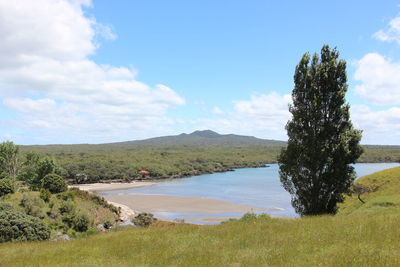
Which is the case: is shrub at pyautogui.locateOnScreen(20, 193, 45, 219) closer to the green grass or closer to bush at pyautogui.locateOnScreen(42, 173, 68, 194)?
bush at pyautogui.locateOnScreen(42, 173, 68, 194)

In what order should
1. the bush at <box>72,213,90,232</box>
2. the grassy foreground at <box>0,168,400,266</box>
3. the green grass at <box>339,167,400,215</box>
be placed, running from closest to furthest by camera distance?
1. the grassy foreground at <box>0,168,400,266</box>
2. the green grass at <box>339,167,400,215</box>
3. the bush at <box>72,213,90,232</box>

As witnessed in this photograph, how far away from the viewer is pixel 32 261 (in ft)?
34.9

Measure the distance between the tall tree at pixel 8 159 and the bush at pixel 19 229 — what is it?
145ft

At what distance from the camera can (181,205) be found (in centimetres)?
5534

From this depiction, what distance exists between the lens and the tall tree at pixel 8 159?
197 feet

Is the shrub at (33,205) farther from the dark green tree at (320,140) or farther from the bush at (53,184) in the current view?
the dark green tree at (320,140)

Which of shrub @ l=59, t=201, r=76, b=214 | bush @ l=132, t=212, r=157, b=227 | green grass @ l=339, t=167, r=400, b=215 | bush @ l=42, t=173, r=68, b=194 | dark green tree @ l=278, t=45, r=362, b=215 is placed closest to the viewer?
dark green tree @ l=278, t=45, r=362, b=215

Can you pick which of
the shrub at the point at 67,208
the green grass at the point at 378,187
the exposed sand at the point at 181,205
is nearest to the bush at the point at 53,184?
the shrub at the point at 67,208

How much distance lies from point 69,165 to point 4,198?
74956mm

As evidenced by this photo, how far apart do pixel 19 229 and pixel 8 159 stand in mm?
47149

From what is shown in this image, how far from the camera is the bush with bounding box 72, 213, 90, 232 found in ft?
114

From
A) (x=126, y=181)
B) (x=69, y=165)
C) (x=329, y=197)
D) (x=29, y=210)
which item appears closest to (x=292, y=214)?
(x=329, y=197)

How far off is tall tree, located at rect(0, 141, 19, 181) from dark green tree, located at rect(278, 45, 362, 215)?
5843 cm

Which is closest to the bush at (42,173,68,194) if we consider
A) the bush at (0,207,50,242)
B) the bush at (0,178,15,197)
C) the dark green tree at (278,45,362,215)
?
the bush at (0,178,15,197)
